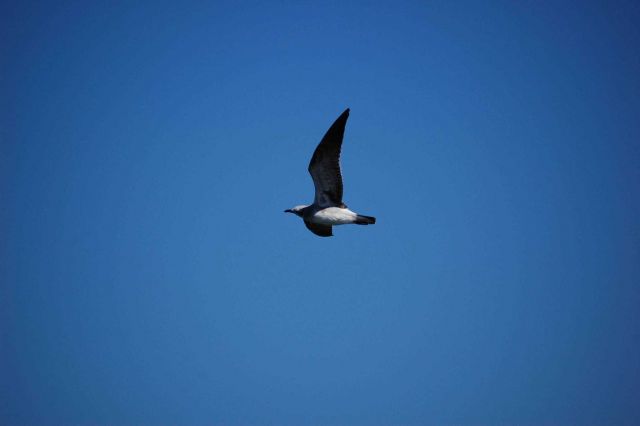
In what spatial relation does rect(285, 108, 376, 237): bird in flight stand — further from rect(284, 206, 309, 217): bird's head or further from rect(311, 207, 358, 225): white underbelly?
rect(284, 206, 309, 217): bird's head

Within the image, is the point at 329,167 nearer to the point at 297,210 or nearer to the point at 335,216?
the point at 335,216

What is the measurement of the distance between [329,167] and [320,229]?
3.32m

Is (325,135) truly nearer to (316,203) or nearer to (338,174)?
(338,174)

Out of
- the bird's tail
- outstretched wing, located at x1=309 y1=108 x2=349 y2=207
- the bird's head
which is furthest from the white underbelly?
the bird's head

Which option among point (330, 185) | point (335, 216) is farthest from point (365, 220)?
point (330, 185)

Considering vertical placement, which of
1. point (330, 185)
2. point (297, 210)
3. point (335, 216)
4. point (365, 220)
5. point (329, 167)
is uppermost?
point (329, 167)

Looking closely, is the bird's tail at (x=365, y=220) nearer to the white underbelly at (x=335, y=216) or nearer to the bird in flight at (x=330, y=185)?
the bird in flight at (x=330, y=185)

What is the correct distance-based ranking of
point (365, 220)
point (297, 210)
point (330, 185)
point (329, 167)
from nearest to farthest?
point (329, 167), point (365, 220), point (330, 185), point (297, 210)

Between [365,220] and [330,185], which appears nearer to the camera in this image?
[365,220]

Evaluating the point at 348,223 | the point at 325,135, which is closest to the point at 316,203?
the point at 348,223

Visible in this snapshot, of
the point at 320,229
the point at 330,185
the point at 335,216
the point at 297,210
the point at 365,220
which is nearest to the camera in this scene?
the point at 365,220

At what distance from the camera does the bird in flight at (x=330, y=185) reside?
1670 centimetres

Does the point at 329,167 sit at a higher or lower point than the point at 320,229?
higher

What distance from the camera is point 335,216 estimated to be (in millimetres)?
17906
